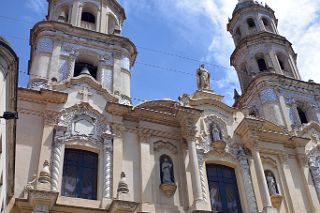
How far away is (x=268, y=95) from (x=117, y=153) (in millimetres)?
11342

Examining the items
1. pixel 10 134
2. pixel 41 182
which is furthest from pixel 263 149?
pixel 10 134

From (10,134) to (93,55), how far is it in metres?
10.0

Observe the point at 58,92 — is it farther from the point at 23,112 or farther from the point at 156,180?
the point at 156,180

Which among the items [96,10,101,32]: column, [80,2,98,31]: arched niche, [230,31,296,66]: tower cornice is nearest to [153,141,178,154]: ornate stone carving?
[96,10,101,32]: column

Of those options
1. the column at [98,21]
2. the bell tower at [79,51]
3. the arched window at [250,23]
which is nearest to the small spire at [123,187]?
the bell tower at [79,51]

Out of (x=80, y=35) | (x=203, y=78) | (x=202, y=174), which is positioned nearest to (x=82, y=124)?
(x=202, y=174)

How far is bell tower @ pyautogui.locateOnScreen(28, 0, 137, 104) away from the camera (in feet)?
70.7

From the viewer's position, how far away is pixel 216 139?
21250 mm

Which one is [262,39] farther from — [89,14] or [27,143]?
[27,143]

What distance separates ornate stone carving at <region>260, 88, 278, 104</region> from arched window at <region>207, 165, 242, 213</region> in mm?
6840

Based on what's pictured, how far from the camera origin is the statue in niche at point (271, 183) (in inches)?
816

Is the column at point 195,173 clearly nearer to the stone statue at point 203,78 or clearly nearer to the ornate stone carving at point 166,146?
the ornate stone carving at point 166,146

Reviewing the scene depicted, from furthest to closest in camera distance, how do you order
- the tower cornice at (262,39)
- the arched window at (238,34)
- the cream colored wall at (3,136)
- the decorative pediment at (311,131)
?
the arched window at (238,34)
the tower cornice at (262,39)
the decorative pediment at (311,131)
the cream colored wall at (3,136)

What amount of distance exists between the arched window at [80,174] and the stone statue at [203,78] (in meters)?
7.77
